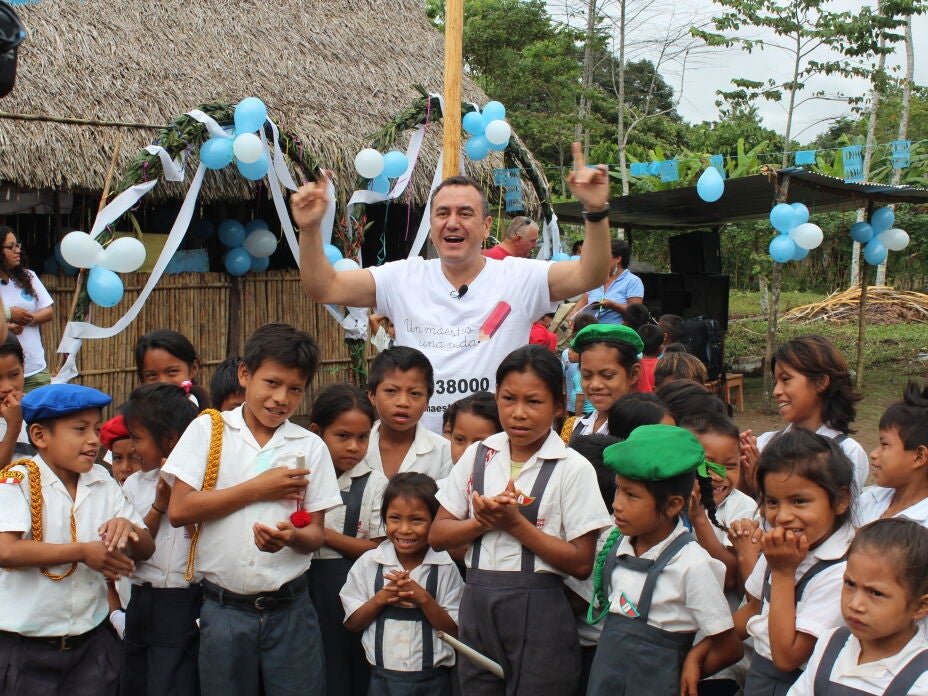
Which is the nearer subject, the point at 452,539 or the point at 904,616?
the point at 904,616

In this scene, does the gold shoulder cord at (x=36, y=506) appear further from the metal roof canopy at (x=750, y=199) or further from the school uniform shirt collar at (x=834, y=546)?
the metal roof canopy at (x=750, y=199)

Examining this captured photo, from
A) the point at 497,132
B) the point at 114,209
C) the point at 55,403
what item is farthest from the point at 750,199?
the point at 55,403

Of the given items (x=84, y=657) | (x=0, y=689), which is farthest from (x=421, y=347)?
(x=0, y=689)

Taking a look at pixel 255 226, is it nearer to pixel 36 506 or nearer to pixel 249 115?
pixel 249 115

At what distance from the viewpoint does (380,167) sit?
6.44 m

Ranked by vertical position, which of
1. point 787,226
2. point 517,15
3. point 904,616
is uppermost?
point 517,15

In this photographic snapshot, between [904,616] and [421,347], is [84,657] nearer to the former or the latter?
[421,347]

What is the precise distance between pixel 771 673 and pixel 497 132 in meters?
5.20

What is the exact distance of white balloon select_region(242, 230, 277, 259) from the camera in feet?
27.1

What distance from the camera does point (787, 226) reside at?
26.3 feet

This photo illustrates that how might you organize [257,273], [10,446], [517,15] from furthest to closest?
[517,15], [257,273], [10,446]

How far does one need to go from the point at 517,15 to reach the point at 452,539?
1567cm

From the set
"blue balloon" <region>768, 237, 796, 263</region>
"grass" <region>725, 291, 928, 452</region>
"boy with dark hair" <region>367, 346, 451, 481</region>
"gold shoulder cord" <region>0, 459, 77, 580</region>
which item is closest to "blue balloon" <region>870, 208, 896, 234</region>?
"grass" <region>725, 291, 928, 452</region>

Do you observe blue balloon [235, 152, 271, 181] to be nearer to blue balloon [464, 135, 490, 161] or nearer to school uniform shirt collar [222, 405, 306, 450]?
blue balloon [464, 135, 490, 161]
